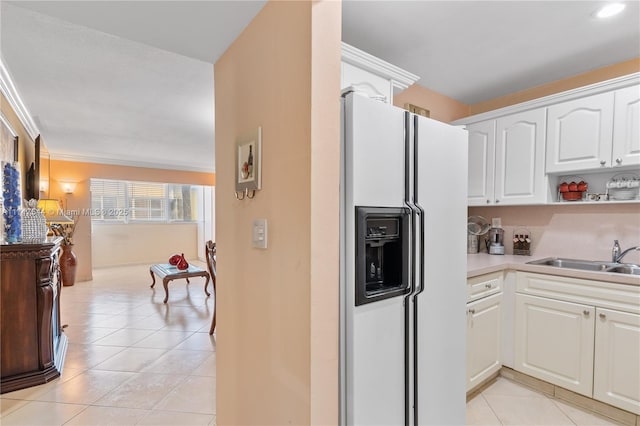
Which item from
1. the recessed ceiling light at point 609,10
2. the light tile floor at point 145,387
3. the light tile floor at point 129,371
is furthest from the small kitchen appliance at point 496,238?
the light tile floor at point 129,371

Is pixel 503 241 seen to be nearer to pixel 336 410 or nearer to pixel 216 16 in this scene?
pixel 336 410

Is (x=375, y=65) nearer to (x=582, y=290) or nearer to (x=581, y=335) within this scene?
(x=582, y=290)

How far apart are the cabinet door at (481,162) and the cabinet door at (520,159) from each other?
5 cm

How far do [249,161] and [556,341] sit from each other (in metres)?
2.32

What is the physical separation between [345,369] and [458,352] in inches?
30.9

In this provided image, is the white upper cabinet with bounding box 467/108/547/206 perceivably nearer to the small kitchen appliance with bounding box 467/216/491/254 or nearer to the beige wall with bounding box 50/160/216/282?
the small kitchen appliance with bounding box 467/216/491/254

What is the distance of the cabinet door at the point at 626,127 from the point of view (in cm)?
206

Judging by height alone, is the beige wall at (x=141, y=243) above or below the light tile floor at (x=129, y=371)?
above

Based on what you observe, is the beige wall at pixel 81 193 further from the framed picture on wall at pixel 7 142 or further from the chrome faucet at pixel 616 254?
the chrome faucet at pixel 616 254

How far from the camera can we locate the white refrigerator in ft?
3.93

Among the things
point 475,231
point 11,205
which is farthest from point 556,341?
point 11,205

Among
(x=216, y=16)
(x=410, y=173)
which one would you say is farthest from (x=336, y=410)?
(x=216, y=16)

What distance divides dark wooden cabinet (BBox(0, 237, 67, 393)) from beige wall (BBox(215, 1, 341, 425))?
6.73 feet

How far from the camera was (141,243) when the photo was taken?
7758 millimetres
